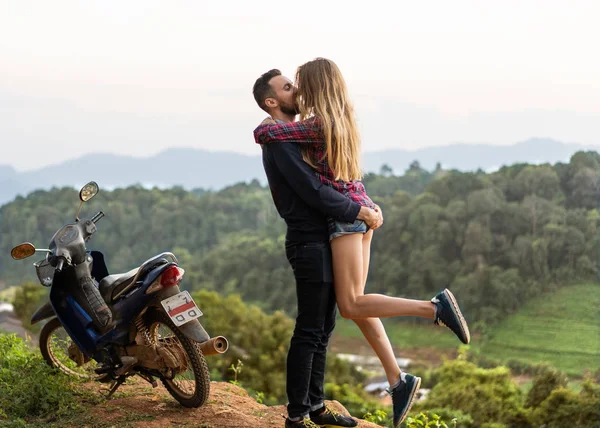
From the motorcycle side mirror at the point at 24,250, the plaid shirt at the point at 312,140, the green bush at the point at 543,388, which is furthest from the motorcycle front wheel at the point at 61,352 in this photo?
the green bush at the point at 543,388

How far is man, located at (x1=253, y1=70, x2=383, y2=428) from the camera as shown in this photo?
281 centimetres

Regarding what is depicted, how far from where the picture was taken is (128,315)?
10.9 ft

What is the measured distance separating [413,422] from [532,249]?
54.1 ft

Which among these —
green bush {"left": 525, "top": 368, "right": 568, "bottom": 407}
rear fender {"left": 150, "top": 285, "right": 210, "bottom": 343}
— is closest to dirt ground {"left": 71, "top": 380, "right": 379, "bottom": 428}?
rear fender {"left": 150, "top": 285, "right": 210, "bottom": 343}

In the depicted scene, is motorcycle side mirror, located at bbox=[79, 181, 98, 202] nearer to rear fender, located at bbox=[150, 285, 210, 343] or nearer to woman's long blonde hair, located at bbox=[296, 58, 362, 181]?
rear fender, located at bbox=[150, 285, 210, 343]

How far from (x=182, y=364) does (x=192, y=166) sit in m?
29.4

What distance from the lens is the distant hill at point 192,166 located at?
80.4 ft

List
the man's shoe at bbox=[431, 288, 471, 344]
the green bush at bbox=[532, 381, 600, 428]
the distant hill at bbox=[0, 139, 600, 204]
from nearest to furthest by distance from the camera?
1. the man's shoe at bbox=[431, 288, 471, 344]
2. the green bush at bbox=[532, 381, 600, 428]
3. the distant hill at bbox=[0, 139, 600, 204]

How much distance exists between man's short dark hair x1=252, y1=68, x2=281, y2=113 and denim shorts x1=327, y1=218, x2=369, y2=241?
473mm

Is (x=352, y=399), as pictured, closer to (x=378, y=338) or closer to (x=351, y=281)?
(x=378, y=338)

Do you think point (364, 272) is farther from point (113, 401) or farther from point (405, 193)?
point (405, 193)

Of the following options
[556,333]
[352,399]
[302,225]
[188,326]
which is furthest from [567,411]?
[556,333]

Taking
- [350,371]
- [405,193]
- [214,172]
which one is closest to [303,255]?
[350,371]

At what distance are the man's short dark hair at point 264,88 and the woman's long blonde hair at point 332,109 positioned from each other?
0.32ft
